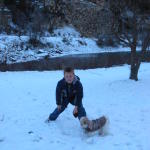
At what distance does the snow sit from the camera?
5.73m

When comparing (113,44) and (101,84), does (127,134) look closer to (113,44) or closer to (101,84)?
(101,84)

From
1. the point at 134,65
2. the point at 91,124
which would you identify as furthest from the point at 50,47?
Result: the point at 91,124

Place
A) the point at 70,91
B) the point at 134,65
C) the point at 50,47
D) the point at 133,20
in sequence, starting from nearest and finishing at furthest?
the point at 70,91
the point at 133,20
the point at 134,65
the point at 50,47

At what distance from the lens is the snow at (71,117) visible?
18.8ft

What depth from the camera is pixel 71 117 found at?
7117mm

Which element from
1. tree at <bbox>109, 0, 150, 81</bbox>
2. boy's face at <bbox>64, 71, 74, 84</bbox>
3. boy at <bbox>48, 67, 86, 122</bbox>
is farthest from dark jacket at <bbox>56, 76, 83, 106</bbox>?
tree at <bbox>109, 0, 150, 81</bbox>

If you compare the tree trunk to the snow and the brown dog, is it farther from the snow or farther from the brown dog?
the brown dog

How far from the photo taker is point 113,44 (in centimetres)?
3462

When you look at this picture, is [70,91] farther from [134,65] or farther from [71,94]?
[134,65]

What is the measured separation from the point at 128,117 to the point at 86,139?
159cm

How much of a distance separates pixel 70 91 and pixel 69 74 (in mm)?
467

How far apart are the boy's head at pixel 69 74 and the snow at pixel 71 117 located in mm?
837

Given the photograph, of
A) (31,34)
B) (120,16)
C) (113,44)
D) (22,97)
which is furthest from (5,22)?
(22,97)

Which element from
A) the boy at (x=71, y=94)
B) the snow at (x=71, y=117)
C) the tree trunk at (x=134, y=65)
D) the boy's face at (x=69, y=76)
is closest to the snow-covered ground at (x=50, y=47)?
the tree trunk at (x=134, y=65)
